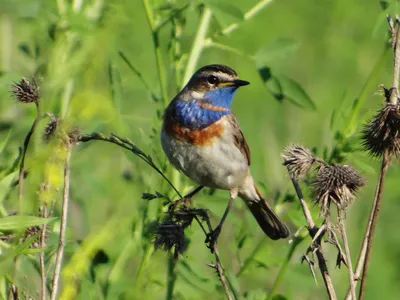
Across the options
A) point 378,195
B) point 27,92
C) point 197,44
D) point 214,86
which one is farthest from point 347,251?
point 214,86

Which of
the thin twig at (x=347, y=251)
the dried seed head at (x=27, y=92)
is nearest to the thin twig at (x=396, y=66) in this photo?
the thin twig at (x=347, y=251)

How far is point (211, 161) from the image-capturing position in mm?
5215

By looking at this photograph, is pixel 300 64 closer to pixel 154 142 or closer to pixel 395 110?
pixel 154 142

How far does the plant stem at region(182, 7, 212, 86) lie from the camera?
502 cm

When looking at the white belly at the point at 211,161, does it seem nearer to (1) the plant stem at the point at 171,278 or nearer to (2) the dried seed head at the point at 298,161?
(1) the plant stem at the point at 171,278

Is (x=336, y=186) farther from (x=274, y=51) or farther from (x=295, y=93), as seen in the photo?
(x=274, y=51)

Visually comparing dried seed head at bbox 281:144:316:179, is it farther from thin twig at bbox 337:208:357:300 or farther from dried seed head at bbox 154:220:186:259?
dried seed head at bbox 154:220:186:259

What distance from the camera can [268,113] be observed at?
9086 mm

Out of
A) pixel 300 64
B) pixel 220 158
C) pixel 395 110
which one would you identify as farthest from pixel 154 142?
pixel 300 64

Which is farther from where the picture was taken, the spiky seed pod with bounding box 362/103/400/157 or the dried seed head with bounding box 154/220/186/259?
the dried seed head with bounding box 154/220/186/259

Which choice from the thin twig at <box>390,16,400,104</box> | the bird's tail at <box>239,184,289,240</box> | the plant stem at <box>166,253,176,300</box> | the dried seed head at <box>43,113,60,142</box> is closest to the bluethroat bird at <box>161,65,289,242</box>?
the bird's tail at <box>239,184,289,240</box>

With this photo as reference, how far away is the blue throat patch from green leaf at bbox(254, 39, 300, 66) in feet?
0.81

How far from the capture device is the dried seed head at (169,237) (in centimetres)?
368

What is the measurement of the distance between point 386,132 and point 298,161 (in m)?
0.33
